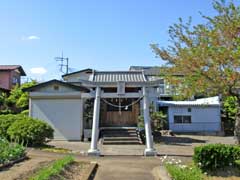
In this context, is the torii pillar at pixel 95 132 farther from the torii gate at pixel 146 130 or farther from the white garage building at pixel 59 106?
the white garage building at pixel 59 106

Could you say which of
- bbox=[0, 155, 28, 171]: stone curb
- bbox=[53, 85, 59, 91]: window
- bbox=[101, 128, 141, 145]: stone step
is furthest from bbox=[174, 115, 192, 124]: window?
bbox=[0, 155, 28, 171]: stone curb

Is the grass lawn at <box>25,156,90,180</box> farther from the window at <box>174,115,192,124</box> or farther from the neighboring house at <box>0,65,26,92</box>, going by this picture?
the neighboring house at <box>0,65,26,92</box>

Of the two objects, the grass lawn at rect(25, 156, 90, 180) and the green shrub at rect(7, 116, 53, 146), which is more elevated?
the green shrub at rect(7, 116, 53, 146)

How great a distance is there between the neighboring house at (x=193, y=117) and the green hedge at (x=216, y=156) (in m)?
20.2

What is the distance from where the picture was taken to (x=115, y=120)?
2338 centimetres

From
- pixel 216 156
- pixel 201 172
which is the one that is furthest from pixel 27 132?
pixel 216 156

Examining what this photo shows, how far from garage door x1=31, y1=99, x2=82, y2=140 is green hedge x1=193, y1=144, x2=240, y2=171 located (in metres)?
12.8

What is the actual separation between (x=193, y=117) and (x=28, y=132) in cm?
1867

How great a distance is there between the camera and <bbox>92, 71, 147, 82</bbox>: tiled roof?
59.2 ft

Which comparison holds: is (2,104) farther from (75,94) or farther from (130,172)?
(130,172)

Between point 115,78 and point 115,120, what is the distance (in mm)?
5894

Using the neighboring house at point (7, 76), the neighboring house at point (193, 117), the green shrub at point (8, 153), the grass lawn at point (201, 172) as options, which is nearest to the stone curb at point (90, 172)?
the grass lawn at point (201, 172)

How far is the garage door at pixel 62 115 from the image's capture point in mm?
21297

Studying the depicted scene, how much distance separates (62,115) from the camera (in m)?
21.5
